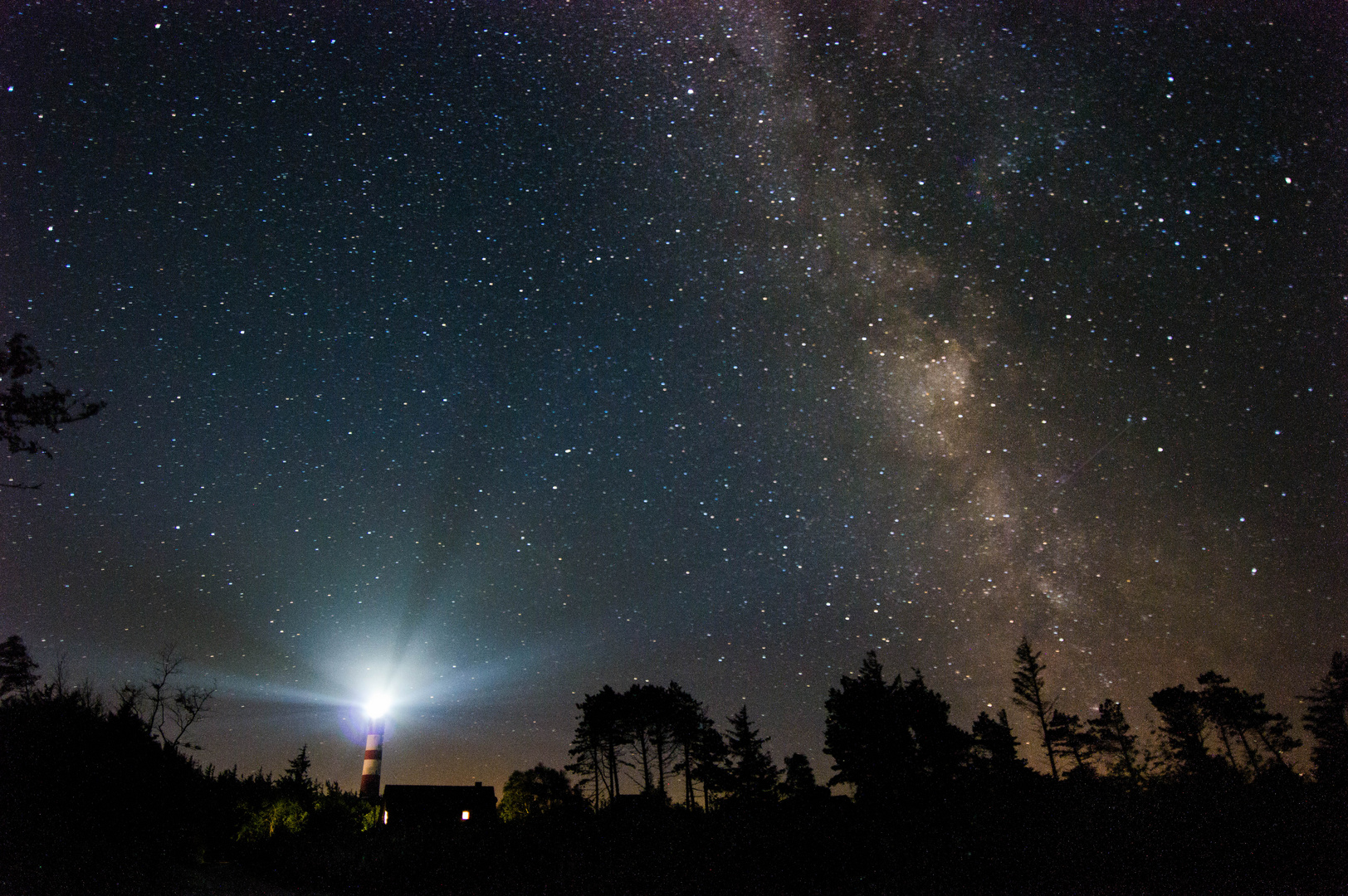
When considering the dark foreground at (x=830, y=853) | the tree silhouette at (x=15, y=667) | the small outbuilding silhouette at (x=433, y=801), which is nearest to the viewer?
the dark foreground at (x=830, y=853)

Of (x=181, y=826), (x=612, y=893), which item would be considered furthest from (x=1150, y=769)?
(x=181, y=826)

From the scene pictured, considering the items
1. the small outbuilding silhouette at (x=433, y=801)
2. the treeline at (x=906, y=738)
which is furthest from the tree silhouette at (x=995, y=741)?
the small outbuilding silhouette at (x=433, y=801)

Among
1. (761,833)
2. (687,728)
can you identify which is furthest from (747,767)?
(761,833)

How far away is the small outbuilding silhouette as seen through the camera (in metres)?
57.7

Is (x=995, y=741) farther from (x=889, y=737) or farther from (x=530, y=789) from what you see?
(x=530, y=789)

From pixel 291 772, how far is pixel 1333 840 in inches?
2478

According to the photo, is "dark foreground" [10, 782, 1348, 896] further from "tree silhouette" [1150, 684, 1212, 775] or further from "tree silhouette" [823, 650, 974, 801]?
"tree silhouette" [1150, 684, 1212, 775]

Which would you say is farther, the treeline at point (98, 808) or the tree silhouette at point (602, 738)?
the tree silhouette at point (602, 738)

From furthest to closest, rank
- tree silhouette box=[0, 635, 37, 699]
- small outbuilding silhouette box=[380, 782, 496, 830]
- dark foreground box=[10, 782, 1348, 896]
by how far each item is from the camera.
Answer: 1. small outbuilding silhouette box=[380, 782, 496, 830]
2. tree silhouette box=[0, 635, 37, 699]
3. dark foreground box=[10, 782, 1348, 896]

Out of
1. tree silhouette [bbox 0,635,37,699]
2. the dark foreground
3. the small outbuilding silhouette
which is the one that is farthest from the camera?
the small outbuilding silhouette

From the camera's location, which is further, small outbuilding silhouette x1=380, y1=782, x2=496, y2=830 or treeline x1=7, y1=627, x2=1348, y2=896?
small outbuilding silhouette x1=380, y1=782, x2=496, y2=830

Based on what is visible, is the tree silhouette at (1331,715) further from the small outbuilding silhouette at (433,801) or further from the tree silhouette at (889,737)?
the small outbuilding silhouette at (433,801)

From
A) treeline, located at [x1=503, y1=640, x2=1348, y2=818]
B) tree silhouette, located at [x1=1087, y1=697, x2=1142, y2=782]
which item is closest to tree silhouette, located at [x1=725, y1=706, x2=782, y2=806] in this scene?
treeline, located at [x1=503, y1=640, x2=1348, y2=818]

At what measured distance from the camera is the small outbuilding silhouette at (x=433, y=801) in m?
57.7
